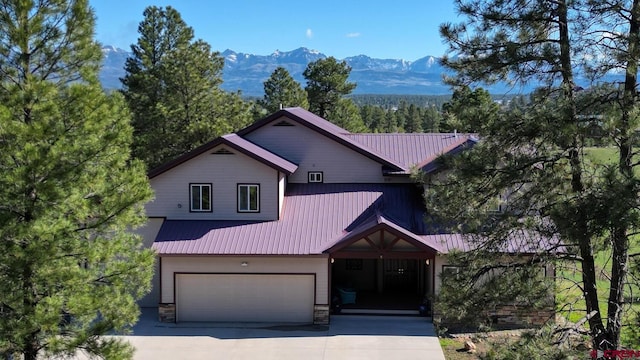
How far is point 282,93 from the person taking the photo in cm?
4238

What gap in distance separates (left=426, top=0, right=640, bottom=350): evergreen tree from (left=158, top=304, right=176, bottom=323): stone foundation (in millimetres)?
11439

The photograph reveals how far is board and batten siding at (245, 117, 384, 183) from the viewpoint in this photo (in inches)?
893

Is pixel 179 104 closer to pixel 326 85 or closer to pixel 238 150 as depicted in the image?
pixel 238 150

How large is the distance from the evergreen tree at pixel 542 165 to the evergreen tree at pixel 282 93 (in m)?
30.5

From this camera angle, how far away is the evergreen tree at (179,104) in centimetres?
2969

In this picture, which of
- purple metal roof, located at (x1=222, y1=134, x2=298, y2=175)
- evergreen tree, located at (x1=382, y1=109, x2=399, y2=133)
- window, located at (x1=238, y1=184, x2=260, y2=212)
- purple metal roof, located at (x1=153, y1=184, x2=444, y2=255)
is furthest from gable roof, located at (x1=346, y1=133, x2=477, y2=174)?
evergreen tree, located at (x1=382, y1=109, x2=399, y2=133)

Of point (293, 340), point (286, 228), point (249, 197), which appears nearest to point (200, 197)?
point (249, 197)

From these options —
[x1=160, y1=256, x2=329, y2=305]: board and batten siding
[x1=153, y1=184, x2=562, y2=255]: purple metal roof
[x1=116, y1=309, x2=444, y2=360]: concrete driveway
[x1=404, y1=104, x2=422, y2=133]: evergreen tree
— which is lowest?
[x1=116, y1=309, x2=444, y2=360]: concrete driveway

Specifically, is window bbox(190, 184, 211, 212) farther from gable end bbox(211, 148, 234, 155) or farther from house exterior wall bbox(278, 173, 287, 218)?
house exterior wall bbox(278, 173, 287, 218)

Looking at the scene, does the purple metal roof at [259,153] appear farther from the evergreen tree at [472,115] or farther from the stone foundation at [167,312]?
the evergreen tree at [472,115]

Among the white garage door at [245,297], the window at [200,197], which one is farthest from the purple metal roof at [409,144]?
the window at [200,197]

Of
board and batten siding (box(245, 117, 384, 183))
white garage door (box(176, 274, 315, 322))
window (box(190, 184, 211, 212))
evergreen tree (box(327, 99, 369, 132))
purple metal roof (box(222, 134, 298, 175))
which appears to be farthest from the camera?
evergreen tree (box(327, 99, 369, 132))

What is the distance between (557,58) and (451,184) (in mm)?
2926

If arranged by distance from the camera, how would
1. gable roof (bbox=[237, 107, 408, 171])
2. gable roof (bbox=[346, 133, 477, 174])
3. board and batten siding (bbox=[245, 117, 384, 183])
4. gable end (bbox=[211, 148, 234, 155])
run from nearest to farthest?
gable end (bbox=[211, 148, 234, 155]) → gable roof (bbox=[237, 107, 408, 171]) → board and batten siding (bbox=[245, 117, 384, 183]) → gable roof (bbox=[346, 133, 477, 174])
